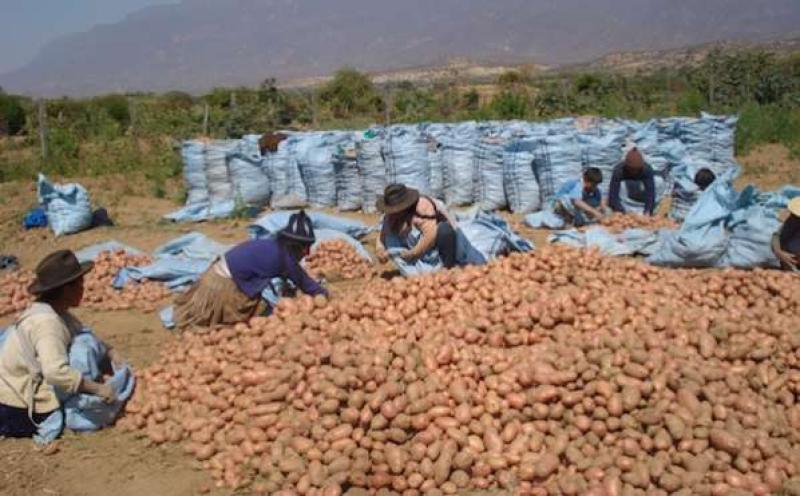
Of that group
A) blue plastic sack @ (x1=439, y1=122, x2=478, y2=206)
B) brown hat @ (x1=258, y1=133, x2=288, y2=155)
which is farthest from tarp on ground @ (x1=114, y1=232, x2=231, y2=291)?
brown hat @ (x1=258, y1=133, x2=288, y2=155)

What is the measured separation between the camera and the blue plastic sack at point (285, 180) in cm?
1018

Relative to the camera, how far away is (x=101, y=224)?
30.8 ft

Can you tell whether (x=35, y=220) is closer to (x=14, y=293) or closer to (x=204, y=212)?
(x=204, y=212)

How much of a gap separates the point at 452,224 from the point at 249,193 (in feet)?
16.3

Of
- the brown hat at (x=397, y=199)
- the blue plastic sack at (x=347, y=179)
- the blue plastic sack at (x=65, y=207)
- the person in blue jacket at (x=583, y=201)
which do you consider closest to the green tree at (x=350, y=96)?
the blue plastic sack at (x=347, y=179)

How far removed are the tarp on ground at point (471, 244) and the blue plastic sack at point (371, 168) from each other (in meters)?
3.15

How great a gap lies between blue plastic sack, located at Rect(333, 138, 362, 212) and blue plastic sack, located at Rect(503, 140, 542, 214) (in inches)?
77.4

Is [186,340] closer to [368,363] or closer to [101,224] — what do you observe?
[368,363]

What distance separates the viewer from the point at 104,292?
6582 millimetres

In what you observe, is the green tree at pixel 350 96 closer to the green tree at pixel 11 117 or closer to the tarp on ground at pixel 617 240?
the green tree at pixel 11 117

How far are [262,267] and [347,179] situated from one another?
5289mm

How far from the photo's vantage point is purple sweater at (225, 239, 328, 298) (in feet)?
15.5

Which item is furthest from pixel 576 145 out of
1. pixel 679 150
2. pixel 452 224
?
pixel 452 224

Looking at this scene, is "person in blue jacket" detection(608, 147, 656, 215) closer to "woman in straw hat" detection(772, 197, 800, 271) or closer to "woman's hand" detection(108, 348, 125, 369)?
"woman in straw hat" detection(772, 197, 800, 271)
